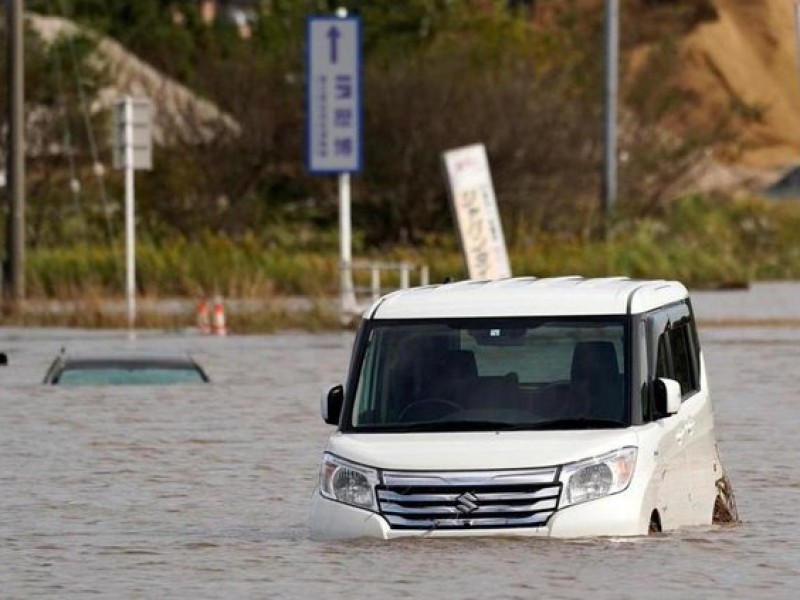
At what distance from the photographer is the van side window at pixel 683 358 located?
53.9 feet

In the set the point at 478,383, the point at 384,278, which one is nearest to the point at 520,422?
the point at 478,383

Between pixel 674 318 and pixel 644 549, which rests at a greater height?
pixel 674 318

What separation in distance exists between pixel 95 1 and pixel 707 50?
2352cm

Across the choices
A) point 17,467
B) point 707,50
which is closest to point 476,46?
point 707,50

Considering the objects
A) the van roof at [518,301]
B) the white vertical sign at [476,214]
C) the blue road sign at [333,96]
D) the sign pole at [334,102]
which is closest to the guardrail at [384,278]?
the sign pole at [334,102]

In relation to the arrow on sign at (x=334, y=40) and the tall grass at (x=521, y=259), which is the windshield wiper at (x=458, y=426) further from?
the tall grass at (x=521, y=259)

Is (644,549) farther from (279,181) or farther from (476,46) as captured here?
(476,46)

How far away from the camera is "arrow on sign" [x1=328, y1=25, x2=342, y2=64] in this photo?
146ft

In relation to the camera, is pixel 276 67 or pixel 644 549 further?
pixel 276 67

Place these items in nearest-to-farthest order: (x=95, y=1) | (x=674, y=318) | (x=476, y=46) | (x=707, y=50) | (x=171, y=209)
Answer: (x=674, y=318) < (x=171, y=209) < (x=476, y=46) < (x=95, y=1) < (x=707, y=50)

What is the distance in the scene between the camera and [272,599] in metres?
14.2

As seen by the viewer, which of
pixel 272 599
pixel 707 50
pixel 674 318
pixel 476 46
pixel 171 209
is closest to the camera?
pixel 272 599

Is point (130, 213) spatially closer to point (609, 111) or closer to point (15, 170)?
point (15, 170)

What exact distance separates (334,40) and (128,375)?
46.8 feet
